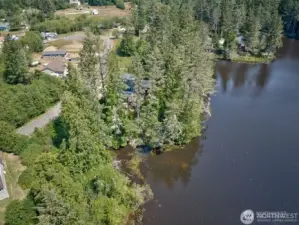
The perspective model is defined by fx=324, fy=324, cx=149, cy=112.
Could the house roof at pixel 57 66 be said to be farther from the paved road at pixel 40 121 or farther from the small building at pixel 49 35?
the small building at pixel 49 35

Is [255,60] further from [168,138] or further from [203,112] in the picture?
[168,138]

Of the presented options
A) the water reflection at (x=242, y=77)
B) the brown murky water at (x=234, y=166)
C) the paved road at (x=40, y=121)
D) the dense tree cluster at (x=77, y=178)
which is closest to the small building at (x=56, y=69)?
the paved road at (x=40, y=121)

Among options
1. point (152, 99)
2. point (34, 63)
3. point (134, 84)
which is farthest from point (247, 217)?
point (34, 63)

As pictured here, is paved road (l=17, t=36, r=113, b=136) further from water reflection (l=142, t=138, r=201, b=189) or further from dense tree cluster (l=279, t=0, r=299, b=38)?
dense tree cluster (l=279, t=0, r=299, b=38)

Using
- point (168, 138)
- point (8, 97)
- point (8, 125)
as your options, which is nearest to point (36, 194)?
point (8, 125)

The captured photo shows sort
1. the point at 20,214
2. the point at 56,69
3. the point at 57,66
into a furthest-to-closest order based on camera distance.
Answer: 1. the point at 57,66
2. the point at 56,69
3. the point at 20,214

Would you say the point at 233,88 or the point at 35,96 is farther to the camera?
the point at 233,88

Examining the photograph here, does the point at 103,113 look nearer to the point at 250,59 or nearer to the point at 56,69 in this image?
the point at 56,69
